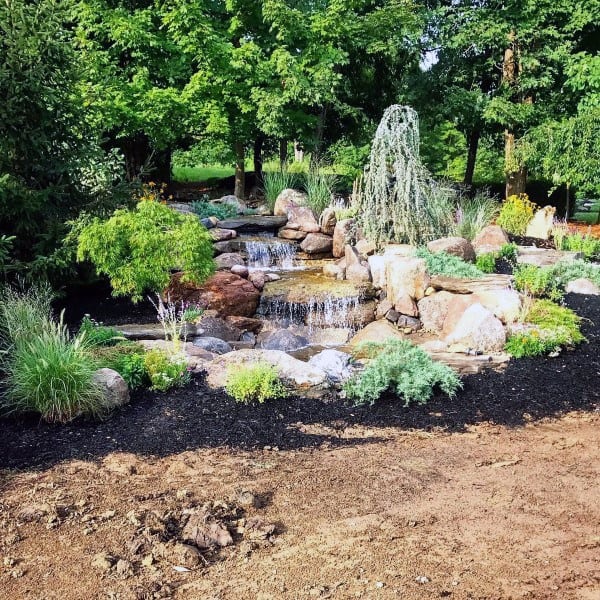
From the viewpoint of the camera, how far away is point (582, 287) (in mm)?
7988

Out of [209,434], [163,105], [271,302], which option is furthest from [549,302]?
[163,105]

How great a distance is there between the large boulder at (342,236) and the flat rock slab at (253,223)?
1484 mm

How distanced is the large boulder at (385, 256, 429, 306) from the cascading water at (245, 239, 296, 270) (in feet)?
7.99

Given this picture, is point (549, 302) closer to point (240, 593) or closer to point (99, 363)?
point (99, 363)

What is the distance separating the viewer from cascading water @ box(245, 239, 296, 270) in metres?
10.4

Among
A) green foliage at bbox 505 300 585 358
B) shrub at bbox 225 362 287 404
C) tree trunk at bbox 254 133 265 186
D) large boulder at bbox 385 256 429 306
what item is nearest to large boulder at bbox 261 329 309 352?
large boulder at bbox 385 256 429 306

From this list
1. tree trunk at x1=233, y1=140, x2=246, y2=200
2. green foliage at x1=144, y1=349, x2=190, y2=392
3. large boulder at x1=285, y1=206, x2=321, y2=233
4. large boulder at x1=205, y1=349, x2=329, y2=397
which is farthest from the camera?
tree trunk at x1=233, y1=140, x2=246, y2=200

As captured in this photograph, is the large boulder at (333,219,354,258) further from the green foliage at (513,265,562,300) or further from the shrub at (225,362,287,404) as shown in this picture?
the shrub at (225,362,287,404)

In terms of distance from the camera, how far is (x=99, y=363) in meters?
5.03

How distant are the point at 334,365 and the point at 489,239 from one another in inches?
206

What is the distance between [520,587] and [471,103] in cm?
1333

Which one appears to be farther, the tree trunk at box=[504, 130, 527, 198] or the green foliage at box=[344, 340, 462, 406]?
the tree trunk at box=[504, 130, 527, 198]

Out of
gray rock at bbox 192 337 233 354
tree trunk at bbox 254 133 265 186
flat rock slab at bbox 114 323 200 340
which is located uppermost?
tree trunk at bbox 254 133 265 186

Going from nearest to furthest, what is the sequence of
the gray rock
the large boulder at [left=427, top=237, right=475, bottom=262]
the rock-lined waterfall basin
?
the gray rock → the rock-lined waterfall basin → the large boulder at [left=427, top=237, right=475, bottom=262]
